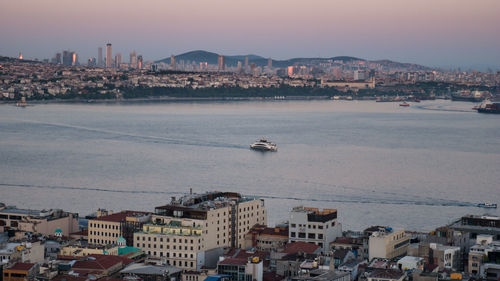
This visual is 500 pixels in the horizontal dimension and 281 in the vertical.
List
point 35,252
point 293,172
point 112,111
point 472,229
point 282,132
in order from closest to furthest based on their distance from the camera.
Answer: point 35,252 < point 472,229 < point 293,172 < point 282,132 < point 112,111

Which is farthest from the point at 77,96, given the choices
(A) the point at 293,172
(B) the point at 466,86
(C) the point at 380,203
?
(C) the point at 380,203

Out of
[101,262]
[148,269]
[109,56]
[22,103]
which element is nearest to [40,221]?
[101,262]

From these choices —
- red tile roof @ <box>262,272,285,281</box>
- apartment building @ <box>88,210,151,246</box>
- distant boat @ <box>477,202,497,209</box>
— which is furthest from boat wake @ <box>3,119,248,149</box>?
red tile roof @ <box>262,272,285,281</box>

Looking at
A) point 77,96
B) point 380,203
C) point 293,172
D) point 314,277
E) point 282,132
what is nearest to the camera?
point 314,277

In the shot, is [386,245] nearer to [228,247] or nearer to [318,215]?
[318,215]

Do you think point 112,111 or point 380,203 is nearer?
point 380,203

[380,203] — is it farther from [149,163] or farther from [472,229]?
[149,163]

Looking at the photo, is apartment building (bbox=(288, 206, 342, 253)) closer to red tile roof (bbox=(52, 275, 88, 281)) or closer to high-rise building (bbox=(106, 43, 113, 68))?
red tile roof (bbox=(52, 275, 88, 281))

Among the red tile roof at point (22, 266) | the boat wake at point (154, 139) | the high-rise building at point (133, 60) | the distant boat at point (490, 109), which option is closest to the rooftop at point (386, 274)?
the red tile roof at point (22, 266)
